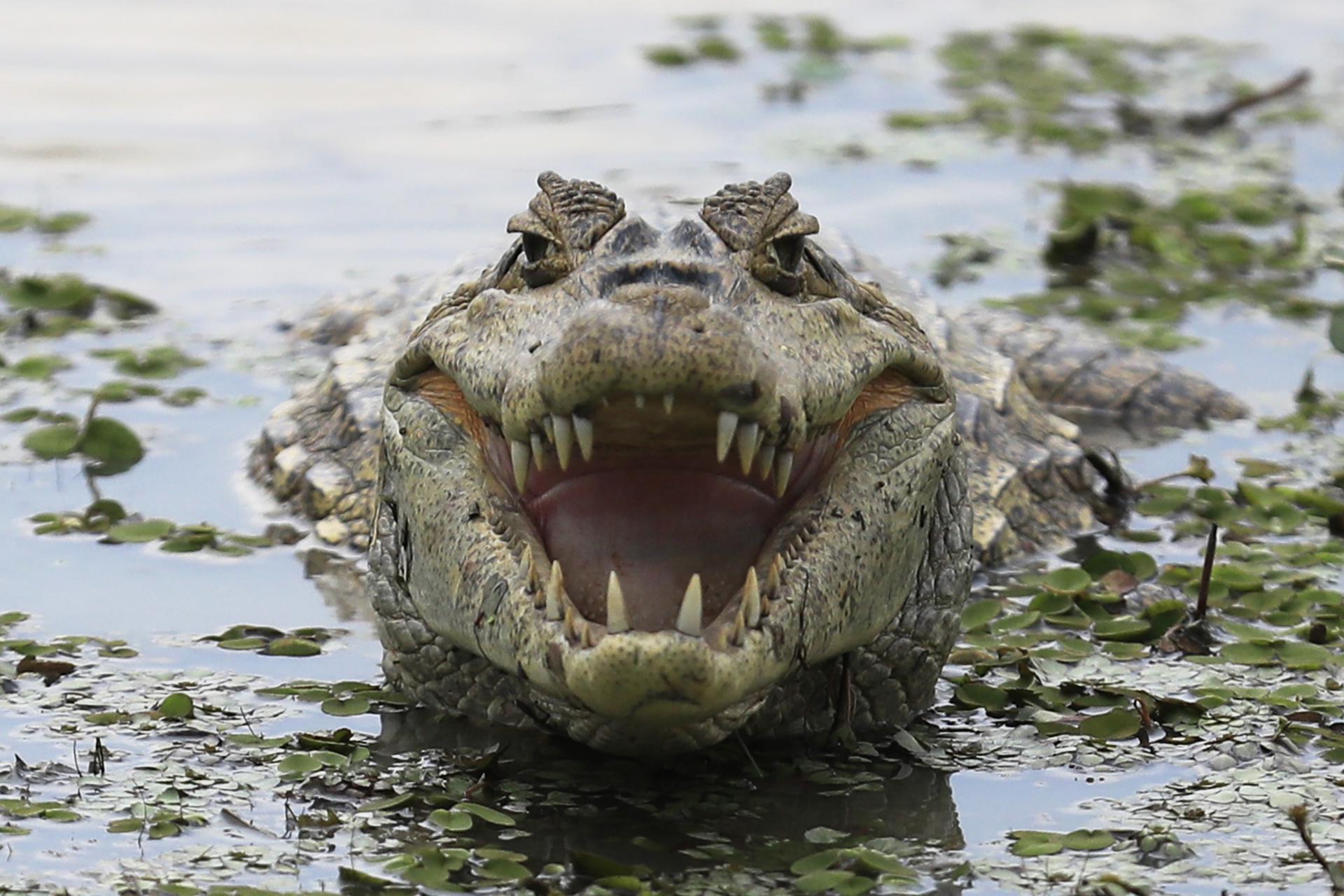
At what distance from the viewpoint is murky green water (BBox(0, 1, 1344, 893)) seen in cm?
361

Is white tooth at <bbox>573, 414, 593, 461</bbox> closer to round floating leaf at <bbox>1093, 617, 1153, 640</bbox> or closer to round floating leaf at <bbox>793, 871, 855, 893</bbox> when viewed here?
round floating leaf at <bbox>793, 871, 855, 893</bbox>

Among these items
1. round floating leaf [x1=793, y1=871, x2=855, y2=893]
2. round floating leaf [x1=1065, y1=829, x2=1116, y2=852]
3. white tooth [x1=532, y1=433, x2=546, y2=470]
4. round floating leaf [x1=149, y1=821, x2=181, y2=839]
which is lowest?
round floating leaf [x1=1065, y1=829, x2=1116, y2=852]

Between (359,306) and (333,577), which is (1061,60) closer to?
(359,306)

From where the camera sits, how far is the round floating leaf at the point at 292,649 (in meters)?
4.66

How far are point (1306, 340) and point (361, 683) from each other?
190 inches

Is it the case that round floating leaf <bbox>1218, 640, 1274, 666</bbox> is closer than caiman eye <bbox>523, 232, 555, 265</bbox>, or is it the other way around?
A: caiman eye <bbox>523, 232, 555, 265</bbox>

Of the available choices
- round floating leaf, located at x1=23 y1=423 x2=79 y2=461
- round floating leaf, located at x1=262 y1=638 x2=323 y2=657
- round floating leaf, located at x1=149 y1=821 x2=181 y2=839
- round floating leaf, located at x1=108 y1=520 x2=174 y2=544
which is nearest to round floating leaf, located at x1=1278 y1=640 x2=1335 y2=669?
round floating leaf, located at x1=262 y1=638 x2=323 y2=657

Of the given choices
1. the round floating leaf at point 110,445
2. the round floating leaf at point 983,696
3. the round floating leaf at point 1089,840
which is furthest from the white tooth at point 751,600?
the round floating leaf at point 110,445

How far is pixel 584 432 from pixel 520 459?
0.20 metres

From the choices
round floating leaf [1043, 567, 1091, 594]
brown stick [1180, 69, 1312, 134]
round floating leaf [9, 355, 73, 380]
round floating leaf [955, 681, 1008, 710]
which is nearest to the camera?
round floating leaf [955, 681, 1008, 710]

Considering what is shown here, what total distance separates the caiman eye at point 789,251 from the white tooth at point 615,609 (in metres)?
0.84

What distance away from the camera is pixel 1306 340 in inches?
314

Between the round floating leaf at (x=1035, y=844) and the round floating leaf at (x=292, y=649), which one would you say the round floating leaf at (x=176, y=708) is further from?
the round floating leaf at (x=1035, y=844)

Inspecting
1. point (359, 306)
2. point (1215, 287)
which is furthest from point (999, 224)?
point (359, 306)
